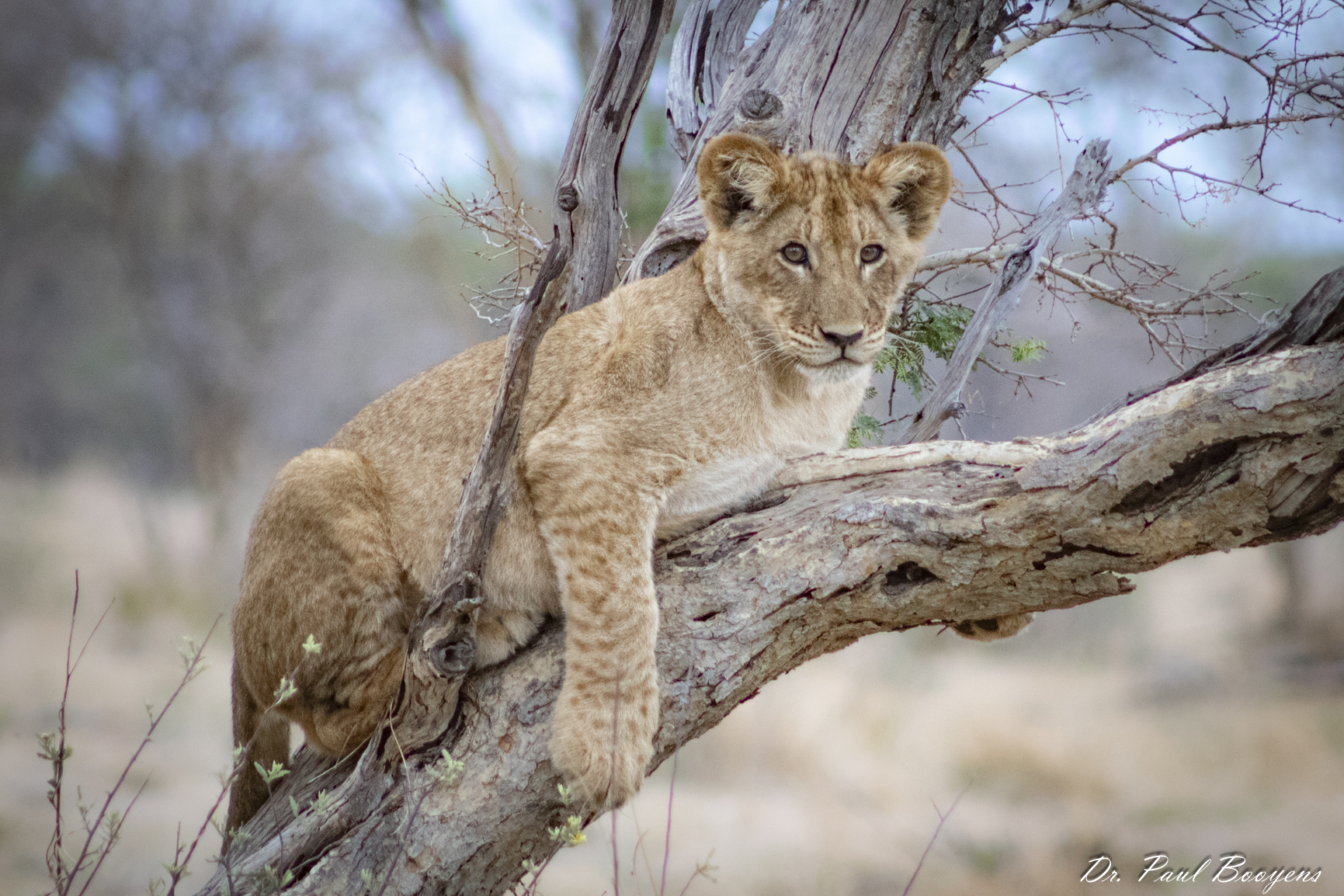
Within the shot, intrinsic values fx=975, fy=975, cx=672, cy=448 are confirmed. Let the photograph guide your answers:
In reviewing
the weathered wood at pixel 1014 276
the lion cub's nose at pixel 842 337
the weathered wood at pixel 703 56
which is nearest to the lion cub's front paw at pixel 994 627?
the weathered wood at pixel 1014 276

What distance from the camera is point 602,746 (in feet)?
9.49

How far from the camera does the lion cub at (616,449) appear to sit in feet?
10.2

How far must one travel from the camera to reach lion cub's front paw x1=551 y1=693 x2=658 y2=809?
9.47 ft

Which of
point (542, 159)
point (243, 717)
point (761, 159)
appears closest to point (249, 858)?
point (243, 717)

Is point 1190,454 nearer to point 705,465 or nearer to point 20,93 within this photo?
point 705,465

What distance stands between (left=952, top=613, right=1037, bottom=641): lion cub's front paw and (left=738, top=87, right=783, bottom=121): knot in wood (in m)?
2.35

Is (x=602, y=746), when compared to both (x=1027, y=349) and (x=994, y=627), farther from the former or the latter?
(x=1027, y=349)

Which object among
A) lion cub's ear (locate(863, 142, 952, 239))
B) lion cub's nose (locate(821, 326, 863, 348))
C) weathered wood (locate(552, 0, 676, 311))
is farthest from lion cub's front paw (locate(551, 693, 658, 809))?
lion cub's ear (locate(863, 142, 952, 239))

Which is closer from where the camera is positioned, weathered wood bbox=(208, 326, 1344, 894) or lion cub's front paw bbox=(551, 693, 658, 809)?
weathered wood bbox=(208, 326, 1344, 894)

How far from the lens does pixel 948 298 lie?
5141 millimetres

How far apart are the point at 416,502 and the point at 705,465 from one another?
3.42 ft

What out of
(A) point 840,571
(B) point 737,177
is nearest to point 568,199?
(B) point 737,177

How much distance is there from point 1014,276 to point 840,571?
1.71 meters

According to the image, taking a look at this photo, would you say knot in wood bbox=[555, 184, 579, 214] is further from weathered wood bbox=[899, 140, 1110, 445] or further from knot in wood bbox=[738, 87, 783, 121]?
weathered wood bbox=[899, 140, 1110, 445]
